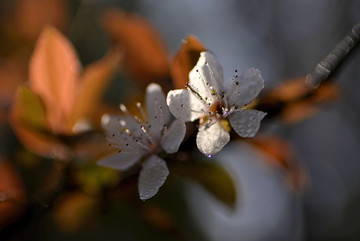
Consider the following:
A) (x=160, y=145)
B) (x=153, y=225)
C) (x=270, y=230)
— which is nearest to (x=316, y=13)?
(x=270, y=230)

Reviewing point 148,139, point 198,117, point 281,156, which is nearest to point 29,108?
point 148,139

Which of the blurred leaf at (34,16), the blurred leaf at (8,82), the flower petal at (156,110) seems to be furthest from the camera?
the blurred leaf at (34,16)

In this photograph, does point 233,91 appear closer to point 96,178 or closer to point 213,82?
point 213,82

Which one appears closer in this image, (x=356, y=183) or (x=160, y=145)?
(x=160, y=145)

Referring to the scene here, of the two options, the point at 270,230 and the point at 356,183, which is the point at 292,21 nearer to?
the point at 356,183

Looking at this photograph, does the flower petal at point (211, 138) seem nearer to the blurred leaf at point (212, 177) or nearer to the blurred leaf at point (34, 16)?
the blurred leaf at point (212, 177)

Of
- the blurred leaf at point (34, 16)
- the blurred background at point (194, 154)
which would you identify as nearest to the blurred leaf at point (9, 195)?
the blurred background at point (194, 154)
